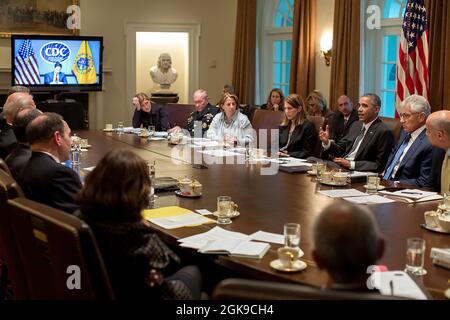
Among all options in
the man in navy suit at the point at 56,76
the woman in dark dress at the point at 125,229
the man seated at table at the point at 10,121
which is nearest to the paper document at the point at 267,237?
the woman in dark dress at the point at 125,229

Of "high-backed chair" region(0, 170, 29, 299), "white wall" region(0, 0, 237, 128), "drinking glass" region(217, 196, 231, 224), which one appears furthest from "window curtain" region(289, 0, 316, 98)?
"high-backed chair" region(0, 170, 29, 299)

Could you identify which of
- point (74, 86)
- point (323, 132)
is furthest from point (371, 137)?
point (74, 86)

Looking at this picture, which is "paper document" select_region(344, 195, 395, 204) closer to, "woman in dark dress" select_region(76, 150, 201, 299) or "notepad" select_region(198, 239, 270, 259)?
"notepad" select_region(198, 239, 270, 259)

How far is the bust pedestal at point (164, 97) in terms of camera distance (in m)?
10.2

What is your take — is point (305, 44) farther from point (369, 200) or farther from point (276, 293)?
point (276, 293)

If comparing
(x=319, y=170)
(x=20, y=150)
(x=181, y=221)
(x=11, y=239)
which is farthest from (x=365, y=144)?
(x=11, y=239)

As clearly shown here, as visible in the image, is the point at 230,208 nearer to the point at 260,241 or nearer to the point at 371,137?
the point at 260,241

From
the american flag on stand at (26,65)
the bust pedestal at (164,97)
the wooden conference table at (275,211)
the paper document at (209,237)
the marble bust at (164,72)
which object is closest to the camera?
the wooden conference table at (275,211)

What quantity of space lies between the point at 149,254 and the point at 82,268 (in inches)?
10.3

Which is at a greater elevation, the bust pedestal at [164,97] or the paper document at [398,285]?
the bust pedestal at [164,97]

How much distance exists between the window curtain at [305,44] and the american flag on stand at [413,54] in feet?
6.99

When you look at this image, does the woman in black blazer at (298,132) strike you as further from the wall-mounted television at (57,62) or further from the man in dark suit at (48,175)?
the wall-mounted television at (57,62)

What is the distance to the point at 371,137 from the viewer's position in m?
5.12

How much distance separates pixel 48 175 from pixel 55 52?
22.3ft
